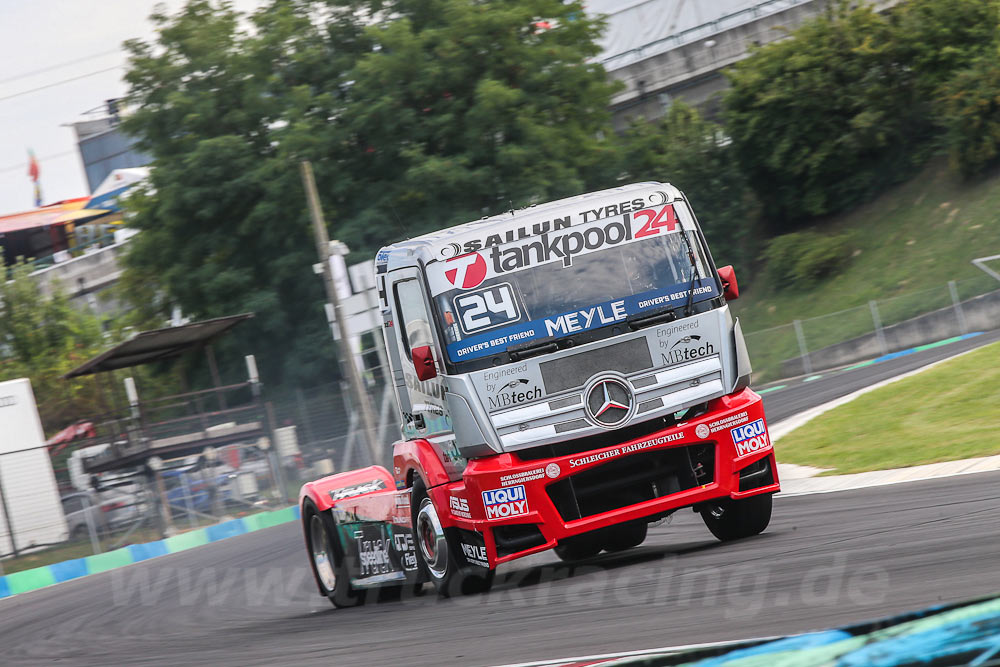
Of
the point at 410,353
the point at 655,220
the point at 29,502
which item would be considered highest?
the point at 655,220

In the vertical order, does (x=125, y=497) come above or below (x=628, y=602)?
below

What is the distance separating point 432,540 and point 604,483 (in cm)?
155

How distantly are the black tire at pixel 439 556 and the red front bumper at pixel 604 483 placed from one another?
0.76 ft

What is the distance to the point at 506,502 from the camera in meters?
8.42

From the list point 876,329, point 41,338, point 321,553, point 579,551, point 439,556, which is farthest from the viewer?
point 41,338

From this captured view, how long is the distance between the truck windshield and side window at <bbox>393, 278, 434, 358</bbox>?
235 mm

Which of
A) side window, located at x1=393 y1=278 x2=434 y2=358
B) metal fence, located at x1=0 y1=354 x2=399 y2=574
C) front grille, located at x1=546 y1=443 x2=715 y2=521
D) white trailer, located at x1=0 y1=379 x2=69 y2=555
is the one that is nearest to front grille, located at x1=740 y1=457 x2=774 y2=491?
front grille, located at x1=546 y1=443 x2=715 y2=521

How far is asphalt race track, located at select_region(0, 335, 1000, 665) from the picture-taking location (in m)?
5.91

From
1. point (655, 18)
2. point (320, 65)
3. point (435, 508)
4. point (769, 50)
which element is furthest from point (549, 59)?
point (435, 508)

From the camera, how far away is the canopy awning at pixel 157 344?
26016 millimetres

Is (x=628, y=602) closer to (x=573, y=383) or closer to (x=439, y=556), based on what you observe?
(x=573, y=383)

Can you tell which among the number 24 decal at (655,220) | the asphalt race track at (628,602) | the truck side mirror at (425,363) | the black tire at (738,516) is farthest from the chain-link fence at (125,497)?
the number 24 decal at (655,220)

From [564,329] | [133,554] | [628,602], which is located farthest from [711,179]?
[628,602]

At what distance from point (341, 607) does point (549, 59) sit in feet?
90.6
